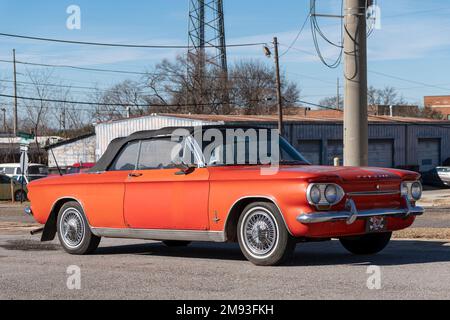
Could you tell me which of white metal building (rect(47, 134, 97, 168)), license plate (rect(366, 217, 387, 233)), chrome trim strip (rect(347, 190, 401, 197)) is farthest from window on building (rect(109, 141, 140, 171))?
white metal building (rect(47, 134, 97, 168))

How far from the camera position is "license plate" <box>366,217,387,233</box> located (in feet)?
27.8

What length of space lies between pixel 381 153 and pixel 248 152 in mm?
39905

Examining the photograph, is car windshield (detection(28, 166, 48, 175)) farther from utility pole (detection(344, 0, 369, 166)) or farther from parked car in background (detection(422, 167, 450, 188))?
utility pole (detection(344, 0, 369, 166))

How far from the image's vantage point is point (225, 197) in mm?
8719

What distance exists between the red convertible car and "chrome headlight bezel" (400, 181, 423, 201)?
0.04ft

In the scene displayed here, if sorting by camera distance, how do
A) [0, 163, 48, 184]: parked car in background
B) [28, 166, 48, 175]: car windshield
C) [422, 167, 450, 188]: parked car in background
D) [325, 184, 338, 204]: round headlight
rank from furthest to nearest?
[422, 167, 450, 188]: parked car in background → [28, 166, 48, 175]: car windshield → [0, 163, 48, 184]: parked car in background → [325, 184, 338, 204]: round headlight

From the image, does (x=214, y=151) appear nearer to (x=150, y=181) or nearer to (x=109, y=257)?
(x=150, y=181)

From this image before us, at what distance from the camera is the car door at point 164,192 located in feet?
29.7

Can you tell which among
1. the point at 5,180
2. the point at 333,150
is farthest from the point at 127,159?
the point at 333,150

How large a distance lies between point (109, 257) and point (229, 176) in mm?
2290

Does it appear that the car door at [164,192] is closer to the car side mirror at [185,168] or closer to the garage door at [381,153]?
the car side mirror at [185,168]

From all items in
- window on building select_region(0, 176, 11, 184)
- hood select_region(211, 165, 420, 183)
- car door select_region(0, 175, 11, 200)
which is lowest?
car door select_region(0, 175, 11, 200)

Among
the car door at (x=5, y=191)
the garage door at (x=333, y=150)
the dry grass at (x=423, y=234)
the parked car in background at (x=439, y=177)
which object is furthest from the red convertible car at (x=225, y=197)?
the parked car in background at (x=439, y=177)

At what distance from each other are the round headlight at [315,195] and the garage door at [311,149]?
36.1 m
